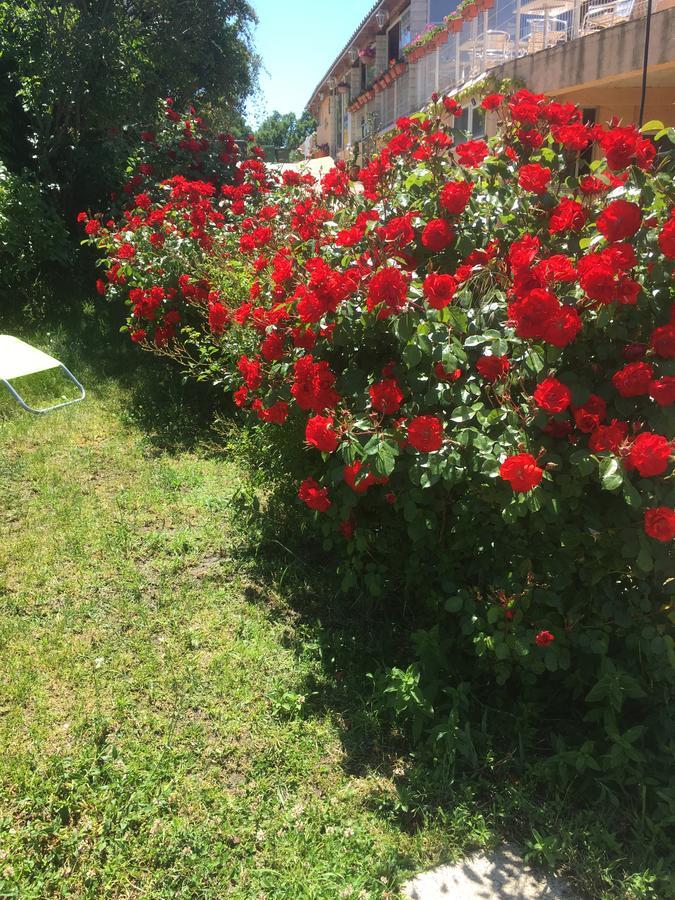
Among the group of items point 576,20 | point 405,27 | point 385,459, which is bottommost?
point 385,459

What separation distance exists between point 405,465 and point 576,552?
1.95 ft

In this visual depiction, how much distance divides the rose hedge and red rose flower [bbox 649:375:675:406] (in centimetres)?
1

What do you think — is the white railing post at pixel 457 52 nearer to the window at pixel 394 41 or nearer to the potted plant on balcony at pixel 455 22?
the potted plant on balcony at pixel 455 22

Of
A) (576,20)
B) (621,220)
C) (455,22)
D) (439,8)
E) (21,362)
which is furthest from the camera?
(439,8)

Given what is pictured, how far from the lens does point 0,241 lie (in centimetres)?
676

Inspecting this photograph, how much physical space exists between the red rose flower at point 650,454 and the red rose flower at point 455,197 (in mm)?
1066

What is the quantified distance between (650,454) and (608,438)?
0.15 metres

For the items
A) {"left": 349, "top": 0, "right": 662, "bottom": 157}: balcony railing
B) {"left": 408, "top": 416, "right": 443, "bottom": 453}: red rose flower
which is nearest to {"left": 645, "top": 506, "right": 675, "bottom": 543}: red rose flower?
{"left": 408, "top": 416, "right": 443, "bottom": 453}: red rose flower

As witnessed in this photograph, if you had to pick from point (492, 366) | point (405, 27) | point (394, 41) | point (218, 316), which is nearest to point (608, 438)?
point (492, 366)

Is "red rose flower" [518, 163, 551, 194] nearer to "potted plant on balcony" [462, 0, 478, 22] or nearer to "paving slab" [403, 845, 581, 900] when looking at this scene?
"paving slab" [403, 845, 581, 900]

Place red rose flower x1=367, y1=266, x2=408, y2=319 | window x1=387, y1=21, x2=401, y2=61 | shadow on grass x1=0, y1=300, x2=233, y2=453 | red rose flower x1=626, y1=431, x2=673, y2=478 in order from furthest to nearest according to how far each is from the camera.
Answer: window x1=387, y1=21, x2=401, y2=61
shadow on grass x1=0, y1=300, x2=233, y2=453
red rose flower x1=367, y1=266, x2=408, y2=319
red rose flower x1=626, y1=431, x2=673, y2=478

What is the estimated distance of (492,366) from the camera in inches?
82.1

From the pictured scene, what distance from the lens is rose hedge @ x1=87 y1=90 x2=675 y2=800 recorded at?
1.93m

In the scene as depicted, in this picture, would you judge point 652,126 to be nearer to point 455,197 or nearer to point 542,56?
point 455,197
